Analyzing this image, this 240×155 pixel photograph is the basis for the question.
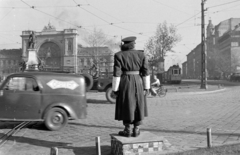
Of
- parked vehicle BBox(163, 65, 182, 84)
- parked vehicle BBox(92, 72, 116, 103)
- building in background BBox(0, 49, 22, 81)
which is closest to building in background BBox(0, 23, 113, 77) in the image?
building in background BBox(0, 49, 22, 81)

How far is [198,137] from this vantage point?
6020mm

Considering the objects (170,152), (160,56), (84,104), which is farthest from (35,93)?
(160,56)

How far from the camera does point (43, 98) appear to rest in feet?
24.5

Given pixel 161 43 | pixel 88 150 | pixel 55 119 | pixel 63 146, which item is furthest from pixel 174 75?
pixel 88 150

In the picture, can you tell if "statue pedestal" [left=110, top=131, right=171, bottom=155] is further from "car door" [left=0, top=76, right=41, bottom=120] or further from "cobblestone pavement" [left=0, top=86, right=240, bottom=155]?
"car door" [left=0, top=76, right=41, bottom=120]

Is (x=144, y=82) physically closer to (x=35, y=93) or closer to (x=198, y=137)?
(x=198, y=137)

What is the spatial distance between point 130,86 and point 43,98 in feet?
11.9

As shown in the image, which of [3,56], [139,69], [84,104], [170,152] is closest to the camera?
[170,152]

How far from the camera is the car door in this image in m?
7.27

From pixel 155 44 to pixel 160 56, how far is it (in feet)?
6.78

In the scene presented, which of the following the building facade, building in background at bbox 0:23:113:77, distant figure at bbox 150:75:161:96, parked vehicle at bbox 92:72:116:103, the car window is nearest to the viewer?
the car window

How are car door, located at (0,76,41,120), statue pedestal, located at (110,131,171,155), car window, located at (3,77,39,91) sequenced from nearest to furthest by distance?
statue pedestal, located at (110,131,171,155)
car door, located at (0,76,41,120)
car window, located at (3,77,39,91)

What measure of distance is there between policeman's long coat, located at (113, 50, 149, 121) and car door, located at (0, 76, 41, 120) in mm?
3474

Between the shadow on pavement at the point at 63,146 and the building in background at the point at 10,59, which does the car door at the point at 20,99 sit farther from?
the building in background at the point at 10,59
